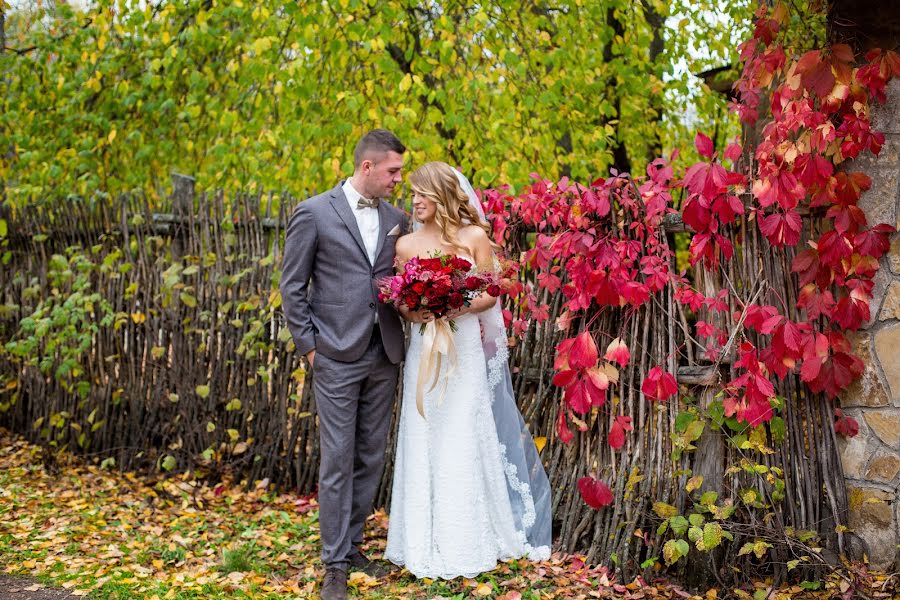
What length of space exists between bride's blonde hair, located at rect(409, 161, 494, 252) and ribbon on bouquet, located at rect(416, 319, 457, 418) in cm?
39

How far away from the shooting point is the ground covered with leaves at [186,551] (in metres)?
3.65

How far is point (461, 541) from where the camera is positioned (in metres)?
3.72

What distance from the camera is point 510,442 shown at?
396 centimetres

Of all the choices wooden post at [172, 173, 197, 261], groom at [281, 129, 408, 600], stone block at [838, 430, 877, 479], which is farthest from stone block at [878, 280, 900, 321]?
wooden post at [172, 173, 197, 261]

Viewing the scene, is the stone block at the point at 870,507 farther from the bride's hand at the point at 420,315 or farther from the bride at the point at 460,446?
the bride's hand at the point at 420,315

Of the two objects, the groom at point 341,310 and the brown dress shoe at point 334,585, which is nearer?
the brown dress shoe at point 334,585

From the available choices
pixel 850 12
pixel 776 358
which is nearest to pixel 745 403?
pixel 776 358

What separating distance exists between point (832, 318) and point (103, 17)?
6.67 meters

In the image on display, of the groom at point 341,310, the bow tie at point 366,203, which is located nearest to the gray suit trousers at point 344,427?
the groom at point 341,310

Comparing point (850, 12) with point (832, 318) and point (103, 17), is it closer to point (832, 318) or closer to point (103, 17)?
point (832, 318)

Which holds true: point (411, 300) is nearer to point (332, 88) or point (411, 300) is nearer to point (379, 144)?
point (379, 144)

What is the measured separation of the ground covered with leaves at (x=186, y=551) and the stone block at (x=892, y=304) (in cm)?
115

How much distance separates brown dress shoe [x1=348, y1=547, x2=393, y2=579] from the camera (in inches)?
151

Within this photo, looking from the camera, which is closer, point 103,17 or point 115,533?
point 115,533
